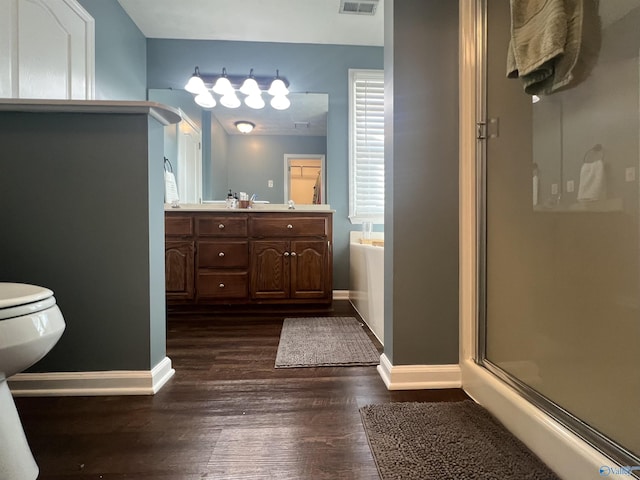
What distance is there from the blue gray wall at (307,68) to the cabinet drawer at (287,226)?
396 mm

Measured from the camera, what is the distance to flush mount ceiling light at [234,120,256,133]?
296cm

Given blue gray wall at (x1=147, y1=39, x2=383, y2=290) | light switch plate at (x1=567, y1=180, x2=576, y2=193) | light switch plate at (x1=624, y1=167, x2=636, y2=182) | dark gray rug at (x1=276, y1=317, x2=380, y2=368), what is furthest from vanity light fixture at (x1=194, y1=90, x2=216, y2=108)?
light switch plate at (x1=624, y1=167, x2=636, y2=182)

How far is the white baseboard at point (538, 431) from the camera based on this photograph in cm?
75

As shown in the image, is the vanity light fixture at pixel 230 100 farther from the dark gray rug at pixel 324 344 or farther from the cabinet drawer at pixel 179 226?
the dark gray rug at pixel 324 344

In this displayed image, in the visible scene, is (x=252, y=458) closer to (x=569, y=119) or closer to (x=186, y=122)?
(x=569, y=119)

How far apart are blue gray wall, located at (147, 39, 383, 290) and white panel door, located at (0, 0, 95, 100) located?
28.5 inches

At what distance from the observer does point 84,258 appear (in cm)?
125

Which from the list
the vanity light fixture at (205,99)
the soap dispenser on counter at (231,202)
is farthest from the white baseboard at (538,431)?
the vanity light fixture at (205,99)

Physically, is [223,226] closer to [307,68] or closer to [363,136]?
[363,136]

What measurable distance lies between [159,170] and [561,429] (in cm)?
162

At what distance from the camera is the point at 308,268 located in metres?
2.58

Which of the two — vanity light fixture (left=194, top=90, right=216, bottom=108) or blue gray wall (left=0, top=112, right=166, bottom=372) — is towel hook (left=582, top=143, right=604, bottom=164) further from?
vanity light fixture (left=194, top=90, right=216, bottom=108)

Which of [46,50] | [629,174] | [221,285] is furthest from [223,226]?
[629,174]

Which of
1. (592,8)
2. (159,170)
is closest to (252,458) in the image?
(159,170)
